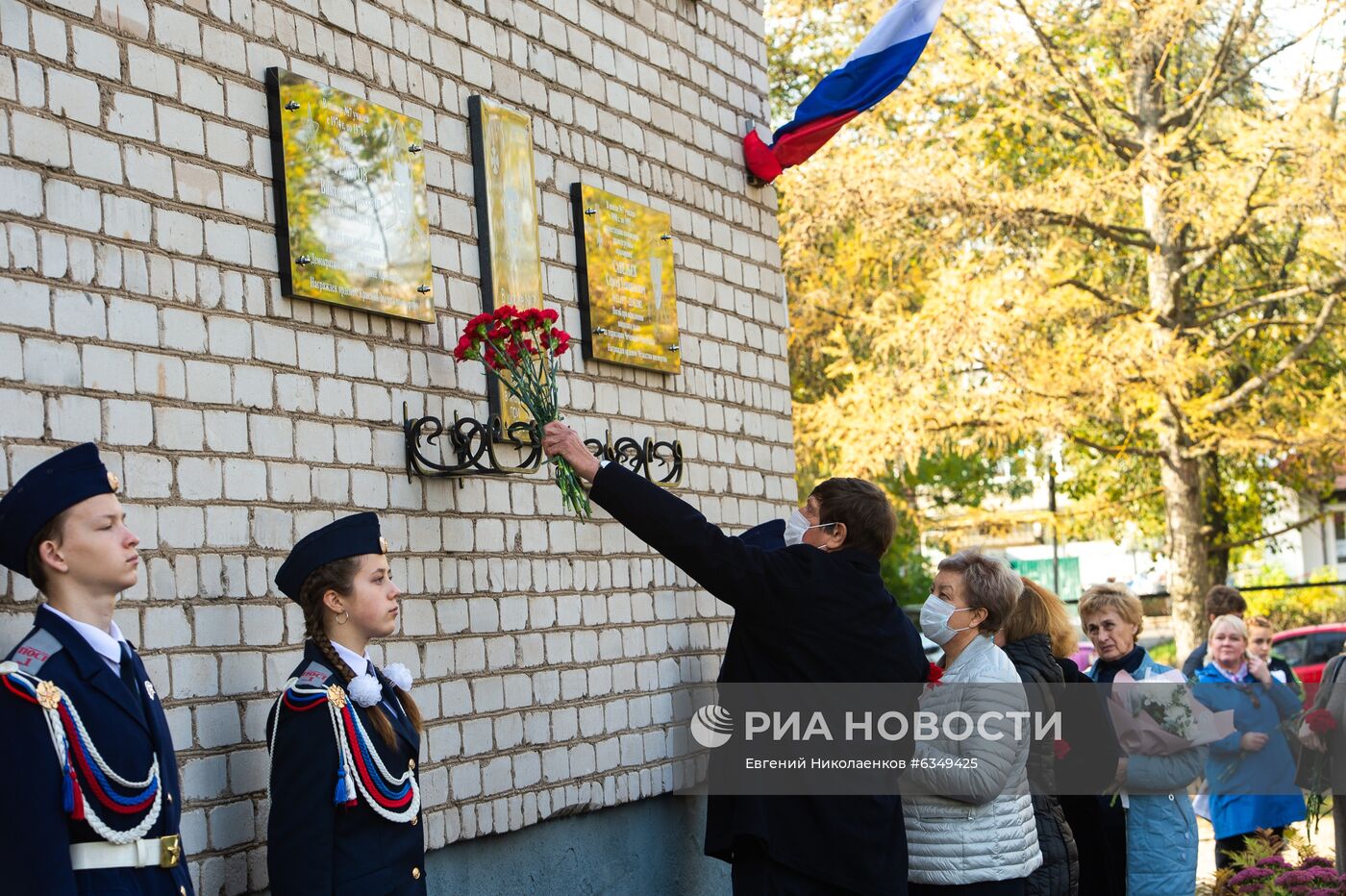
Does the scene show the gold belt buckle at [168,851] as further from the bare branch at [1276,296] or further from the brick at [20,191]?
the bare branch at [1276,296]

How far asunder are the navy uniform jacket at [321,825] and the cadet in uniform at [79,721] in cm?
31

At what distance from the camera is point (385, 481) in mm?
4727

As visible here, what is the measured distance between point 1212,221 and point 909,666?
960 centimetres

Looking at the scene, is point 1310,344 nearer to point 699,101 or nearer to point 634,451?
point 699,101

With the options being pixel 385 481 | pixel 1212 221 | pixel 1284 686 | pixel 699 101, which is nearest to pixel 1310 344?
pixel 1212 221

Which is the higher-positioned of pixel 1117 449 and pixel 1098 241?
pixel 1098 241

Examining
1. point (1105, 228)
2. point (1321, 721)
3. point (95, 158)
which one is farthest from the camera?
point (1105, 228)

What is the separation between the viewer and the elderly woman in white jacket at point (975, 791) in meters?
4.46

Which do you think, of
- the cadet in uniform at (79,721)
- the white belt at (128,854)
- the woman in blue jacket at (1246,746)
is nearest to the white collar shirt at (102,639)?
the cadet in uniform at (79,721)

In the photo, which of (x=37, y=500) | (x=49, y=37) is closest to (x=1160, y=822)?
(x=37, y=500)

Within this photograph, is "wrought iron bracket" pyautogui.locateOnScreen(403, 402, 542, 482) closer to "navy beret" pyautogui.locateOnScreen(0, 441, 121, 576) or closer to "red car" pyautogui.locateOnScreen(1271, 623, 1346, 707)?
"navy beret" pyautogui.locateOnScreen(0, 441, 121, 576)

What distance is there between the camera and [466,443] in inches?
197

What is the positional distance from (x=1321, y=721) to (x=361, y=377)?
4482mm

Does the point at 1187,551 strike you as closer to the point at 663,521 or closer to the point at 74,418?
the point at 663,521
